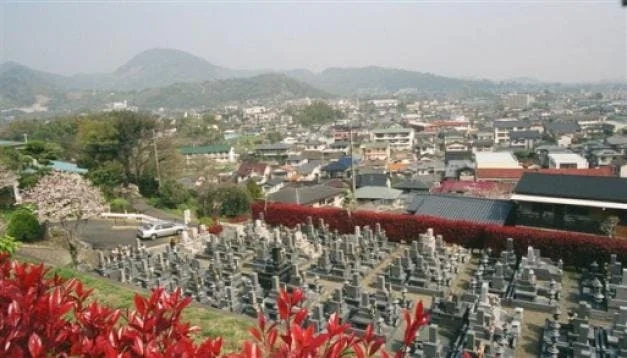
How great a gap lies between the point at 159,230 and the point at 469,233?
1515 centimetres

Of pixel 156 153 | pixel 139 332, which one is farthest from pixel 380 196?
pixel 139 332

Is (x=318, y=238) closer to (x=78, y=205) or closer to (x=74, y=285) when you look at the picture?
(x=78, y=205)

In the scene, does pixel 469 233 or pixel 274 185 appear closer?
pixel 469 233

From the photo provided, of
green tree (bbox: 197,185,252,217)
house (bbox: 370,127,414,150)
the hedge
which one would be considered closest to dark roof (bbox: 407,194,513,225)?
the hedge

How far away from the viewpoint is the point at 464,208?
2023 cm

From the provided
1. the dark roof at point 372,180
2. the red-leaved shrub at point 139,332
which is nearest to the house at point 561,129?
the dark roof at point 372,180

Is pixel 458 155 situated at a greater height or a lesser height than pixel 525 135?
lesser

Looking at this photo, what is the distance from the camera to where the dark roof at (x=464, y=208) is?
63.1ft

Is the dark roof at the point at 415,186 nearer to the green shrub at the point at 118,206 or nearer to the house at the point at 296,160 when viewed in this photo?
the green shrub at the point at 118,206

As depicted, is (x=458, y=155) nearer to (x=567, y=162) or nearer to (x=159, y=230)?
(x=567, y=162)

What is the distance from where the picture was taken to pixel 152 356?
2445 mm

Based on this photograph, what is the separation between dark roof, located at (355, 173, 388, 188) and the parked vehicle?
28670mm

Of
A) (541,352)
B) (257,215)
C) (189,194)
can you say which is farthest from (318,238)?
(189,194)

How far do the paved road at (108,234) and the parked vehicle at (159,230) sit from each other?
0.93ft
